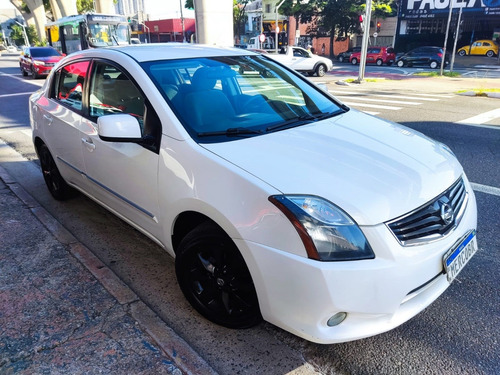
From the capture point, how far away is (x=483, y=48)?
35.2 meters

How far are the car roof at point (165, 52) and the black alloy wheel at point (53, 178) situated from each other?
4.73ft

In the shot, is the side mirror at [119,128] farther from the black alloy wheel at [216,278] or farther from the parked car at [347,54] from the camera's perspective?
the parked car at [347,54]

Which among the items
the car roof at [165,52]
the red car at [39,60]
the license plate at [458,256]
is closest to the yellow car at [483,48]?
the red car at [39,60]

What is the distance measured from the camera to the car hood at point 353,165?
2051 mm

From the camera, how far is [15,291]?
9.61 feet

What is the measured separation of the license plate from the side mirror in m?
2.04

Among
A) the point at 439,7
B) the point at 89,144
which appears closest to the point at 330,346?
the point at 89,144

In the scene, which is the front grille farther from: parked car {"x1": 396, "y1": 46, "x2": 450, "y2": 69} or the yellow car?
the yellow car

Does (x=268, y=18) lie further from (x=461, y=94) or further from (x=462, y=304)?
(x=462, y=304)

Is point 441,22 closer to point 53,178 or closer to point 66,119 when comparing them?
point 53,178

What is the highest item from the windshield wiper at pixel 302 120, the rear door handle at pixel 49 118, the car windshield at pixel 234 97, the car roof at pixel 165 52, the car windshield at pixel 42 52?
the car roof at pixel 165 52

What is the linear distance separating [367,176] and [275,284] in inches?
30.2

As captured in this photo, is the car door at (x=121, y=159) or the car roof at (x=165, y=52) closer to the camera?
the car door at (x=121, y=159)

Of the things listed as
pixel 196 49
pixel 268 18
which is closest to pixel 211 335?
pixel 196 49
